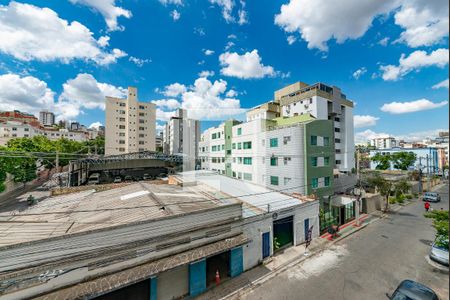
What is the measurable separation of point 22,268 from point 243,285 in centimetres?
928

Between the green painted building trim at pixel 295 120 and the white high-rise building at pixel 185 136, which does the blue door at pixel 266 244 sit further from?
the white high-rise building at pixel 185 136

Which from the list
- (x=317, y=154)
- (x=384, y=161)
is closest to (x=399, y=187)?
(x=317, y=154)

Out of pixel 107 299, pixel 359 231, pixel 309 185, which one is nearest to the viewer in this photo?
pixel 107 299

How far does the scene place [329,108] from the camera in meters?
39.7

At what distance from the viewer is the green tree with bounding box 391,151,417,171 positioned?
54344 mm

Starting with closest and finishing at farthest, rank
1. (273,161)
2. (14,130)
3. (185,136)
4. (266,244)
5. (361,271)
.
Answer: (361,271) < (266,244) < (273,161) < (185,136) < (14,130)

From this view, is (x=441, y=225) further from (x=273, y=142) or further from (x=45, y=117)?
(x=45, y=117)

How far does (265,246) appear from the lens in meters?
12.5

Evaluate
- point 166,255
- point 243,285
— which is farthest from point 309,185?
point 166,255

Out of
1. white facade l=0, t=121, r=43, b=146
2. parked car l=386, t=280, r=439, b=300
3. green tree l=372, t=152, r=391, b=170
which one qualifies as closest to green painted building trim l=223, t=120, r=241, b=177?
parked car l=386, t=280, r=439, b=300

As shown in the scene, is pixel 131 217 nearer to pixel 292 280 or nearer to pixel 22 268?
pixel 22 268

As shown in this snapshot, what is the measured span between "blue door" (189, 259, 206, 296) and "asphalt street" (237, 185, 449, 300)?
176 centimetres

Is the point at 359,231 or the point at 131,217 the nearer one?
the point at 131,217

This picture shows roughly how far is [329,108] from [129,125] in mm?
51286
